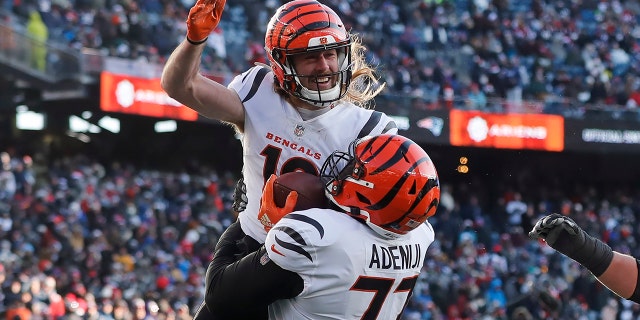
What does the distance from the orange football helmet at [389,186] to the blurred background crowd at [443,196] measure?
5.27 metres

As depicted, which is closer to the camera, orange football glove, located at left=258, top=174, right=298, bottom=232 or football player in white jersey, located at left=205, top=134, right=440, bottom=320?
football player in white jersey, located at left=205, top=134, right=440, bottom=320

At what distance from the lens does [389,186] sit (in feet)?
11.2

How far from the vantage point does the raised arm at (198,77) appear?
3588 mm

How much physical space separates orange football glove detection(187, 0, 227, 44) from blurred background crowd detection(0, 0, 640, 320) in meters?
5.47

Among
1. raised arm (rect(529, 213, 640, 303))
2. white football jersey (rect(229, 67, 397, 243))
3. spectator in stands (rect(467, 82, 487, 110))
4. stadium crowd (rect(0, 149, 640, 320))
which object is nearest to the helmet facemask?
white football jersey (rect(229, 67, 397, 243))

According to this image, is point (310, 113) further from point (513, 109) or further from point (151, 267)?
point (513, 109)

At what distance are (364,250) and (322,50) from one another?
79cm

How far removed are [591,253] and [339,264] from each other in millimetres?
960

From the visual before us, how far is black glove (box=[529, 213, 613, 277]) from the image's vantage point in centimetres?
377

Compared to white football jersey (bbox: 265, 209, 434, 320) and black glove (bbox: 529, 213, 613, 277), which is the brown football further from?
black glove (bbox: 529, 213, 613, 277)

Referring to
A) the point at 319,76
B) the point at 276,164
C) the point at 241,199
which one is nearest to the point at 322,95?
the point at 319,76

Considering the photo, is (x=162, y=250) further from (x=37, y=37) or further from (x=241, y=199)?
(x=241, y=199)

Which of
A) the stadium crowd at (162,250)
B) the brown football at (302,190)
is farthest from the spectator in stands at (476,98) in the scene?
the brown football at (302,190)

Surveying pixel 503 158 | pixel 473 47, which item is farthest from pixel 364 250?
pixel 473 47
